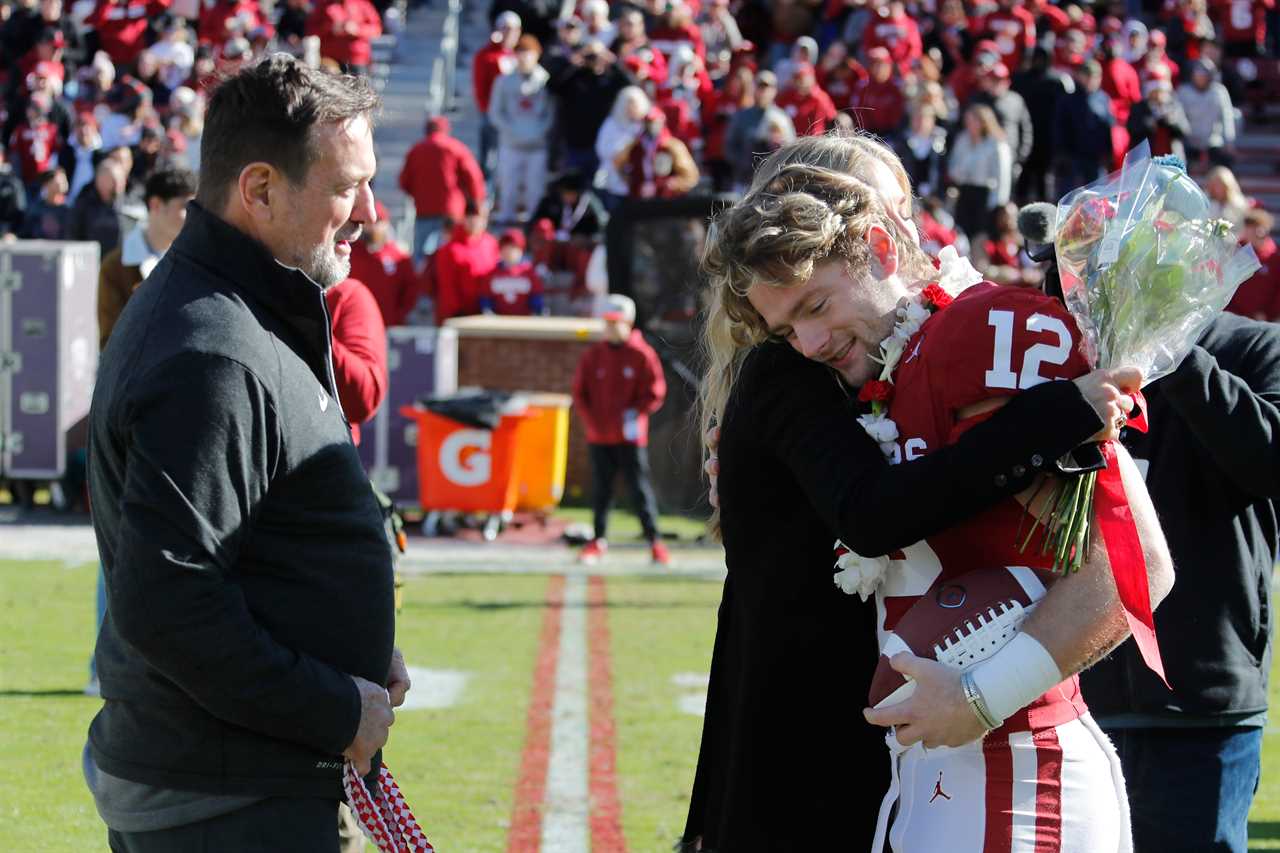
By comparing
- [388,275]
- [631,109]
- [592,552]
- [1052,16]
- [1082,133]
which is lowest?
[592,552]

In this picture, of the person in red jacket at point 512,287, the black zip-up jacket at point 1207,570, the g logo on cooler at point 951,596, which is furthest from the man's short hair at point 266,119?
the person in red jacket at point 512,287

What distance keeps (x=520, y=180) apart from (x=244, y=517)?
16595 millimetres

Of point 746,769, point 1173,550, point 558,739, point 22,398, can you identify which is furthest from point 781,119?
point 746,769

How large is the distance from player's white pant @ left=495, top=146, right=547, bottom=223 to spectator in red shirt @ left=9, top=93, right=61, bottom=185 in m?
5.02

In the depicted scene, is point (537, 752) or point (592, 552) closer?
point (537, 752)

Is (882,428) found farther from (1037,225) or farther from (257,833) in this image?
(1037,225)

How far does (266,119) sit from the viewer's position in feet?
8.73

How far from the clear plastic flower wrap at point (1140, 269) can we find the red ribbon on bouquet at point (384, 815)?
107 centimetres

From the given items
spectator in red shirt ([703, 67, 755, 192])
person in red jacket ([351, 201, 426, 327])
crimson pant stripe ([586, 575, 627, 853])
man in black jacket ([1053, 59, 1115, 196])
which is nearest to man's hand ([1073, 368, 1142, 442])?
crimson pant stripe ([586, 575, 627, 853])

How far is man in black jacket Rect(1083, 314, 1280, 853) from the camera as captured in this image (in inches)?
142

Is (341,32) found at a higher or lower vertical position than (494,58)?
higher

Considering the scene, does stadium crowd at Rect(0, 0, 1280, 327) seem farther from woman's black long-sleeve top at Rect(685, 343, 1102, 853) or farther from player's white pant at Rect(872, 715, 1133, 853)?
player's white pant at Rect(872, 715, 1133, 853)

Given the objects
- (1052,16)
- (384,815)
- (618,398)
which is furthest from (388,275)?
(384,815)

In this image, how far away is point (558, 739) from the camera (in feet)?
22.5
